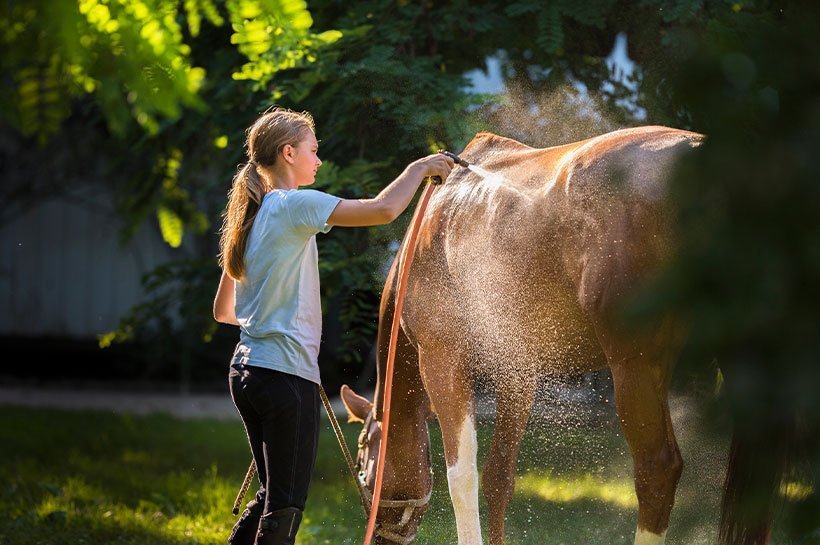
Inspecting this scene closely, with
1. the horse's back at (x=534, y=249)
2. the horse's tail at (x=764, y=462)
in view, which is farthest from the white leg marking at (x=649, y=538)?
the horse's tail at (x=764, y=462)

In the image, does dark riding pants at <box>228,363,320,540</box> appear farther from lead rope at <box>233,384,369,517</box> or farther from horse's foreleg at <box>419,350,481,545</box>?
horse's foreleg at <box>419,350,481,545</box>

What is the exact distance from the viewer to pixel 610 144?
3488mm

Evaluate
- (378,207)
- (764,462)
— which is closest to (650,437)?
(378,207)

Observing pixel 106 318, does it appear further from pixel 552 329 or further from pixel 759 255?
pixel 759 255

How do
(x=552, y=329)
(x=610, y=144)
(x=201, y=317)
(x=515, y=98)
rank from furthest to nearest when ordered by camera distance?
1. (x=201, y=317)
2. (x=515, y=98)
3. (x=552, y=329)
4. (x=610, y=144)

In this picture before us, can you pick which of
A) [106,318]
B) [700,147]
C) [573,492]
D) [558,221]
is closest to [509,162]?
[558,221]

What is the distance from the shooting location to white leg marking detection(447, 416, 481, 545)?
405 cm

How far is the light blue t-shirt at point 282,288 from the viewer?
3334 mm

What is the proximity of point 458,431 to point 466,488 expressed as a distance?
0.69ft

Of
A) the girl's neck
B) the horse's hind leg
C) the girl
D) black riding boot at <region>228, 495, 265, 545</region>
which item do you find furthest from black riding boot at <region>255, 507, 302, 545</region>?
the horse's hind leg

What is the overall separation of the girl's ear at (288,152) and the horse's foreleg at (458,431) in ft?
3.48

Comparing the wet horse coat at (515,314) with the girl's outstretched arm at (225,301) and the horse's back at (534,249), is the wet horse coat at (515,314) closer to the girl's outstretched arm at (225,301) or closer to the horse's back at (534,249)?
the horse's back at (534,249)

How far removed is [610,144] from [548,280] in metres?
0.50

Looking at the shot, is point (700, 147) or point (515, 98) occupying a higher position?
point (700, 147)
